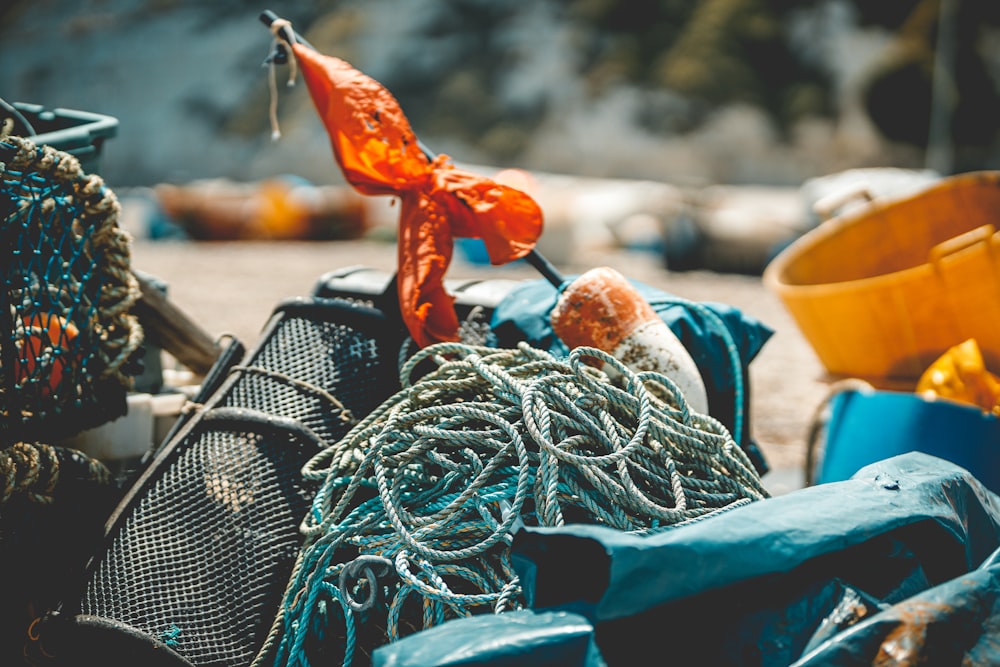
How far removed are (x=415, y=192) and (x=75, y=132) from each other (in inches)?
36.3

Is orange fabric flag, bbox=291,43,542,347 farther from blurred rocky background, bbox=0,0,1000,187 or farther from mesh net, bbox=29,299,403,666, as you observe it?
blurred rocky background, bbox=0,0,1000,187

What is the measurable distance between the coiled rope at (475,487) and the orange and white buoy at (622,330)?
0.18m

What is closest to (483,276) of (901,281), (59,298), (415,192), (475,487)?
(901,281)

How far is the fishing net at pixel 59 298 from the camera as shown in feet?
6.54

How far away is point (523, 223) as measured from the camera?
2.49m

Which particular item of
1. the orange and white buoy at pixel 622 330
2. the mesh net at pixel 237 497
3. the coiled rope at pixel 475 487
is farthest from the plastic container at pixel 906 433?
the mesh net at pixel 237 497

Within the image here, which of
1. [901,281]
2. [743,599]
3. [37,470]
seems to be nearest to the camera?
[743,599]

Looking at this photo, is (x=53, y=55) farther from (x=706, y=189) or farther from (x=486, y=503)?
Answer: (x=486, y=503)

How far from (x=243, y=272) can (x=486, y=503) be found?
9.73 metres

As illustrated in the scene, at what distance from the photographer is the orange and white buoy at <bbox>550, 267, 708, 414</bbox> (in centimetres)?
227

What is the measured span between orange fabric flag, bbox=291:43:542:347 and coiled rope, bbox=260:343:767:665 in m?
0.38

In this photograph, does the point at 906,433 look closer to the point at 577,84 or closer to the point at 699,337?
the point at 699,337

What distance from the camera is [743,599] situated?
1425 millimetres

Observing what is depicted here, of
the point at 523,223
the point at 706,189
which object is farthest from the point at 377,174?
the point at 706,189
